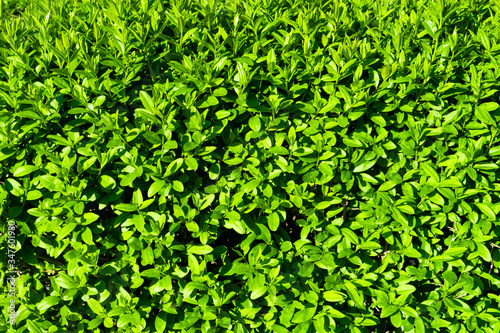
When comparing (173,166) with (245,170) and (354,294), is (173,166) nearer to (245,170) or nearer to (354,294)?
(245,170)

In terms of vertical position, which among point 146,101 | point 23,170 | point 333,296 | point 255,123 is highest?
point 146,101

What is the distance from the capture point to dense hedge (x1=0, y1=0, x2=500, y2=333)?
2482 mm

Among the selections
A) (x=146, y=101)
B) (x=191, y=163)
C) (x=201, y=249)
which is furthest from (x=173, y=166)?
(x=201, y=249)

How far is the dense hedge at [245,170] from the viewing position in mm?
2482

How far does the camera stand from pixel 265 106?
2.60 m

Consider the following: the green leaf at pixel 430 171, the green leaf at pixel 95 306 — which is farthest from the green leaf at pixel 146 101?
the green leaf at pixel 430 171

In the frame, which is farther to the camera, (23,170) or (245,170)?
(245,170)

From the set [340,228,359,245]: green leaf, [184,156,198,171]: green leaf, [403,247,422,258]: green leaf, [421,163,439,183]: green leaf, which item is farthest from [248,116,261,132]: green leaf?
[403,247,422,258]: green leaf

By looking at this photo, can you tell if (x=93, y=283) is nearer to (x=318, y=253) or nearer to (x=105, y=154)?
(x=105, y=154)

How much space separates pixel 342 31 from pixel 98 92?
5.12 feet

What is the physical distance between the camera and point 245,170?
103 inches

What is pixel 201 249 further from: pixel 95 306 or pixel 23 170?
pixel 23 170

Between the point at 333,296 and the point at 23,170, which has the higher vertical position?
the point at 23,170

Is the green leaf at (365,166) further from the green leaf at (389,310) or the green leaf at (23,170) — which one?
the green leaf at (23,170)
